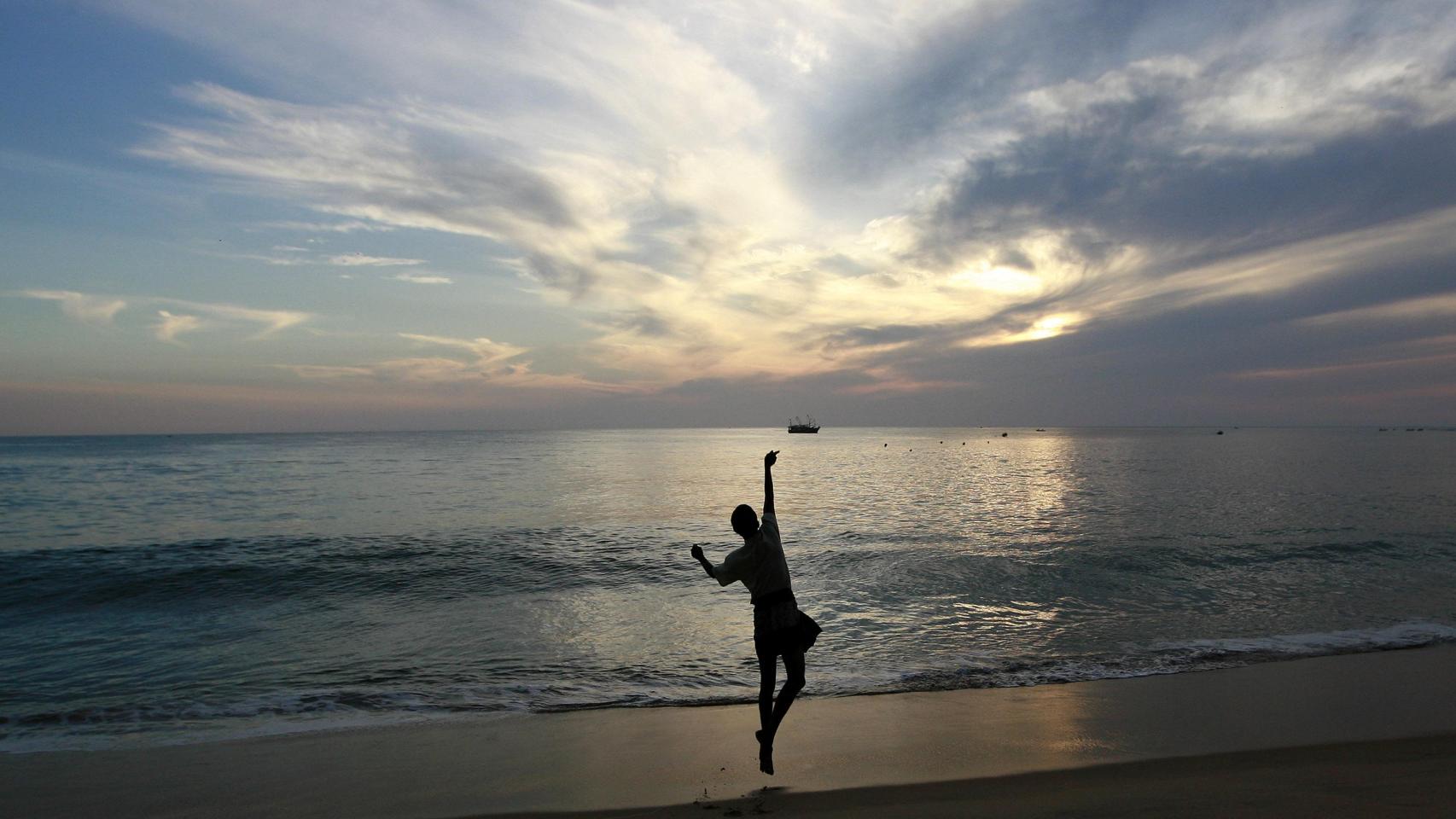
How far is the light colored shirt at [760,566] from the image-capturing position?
5.71m

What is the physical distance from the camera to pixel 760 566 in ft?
18.9

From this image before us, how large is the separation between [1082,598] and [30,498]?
170ft

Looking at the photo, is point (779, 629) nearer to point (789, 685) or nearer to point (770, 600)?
point (770, 600)

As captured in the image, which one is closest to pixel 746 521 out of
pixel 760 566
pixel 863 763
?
pixel 760 566

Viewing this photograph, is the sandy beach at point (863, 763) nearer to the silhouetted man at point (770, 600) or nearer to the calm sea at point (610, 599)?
the calm sea at point (610, 599)

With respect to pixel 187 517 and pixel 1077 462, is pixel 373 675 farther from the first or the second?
pixel 1077 462

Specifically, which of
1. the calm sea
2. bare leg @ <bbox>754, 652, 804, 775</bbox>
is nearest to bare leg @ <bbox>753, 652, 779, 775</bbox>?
bare leg @ <bbox>754, 652, 804, 775</bbox>

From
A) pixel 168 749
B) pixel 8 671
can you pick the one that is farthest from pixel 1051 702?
pixel 8 671

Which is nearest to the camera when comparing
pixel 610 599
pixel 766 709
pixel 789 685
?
pixel 789 685

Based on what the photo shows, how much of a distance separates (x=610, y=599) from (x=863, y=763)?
33.1 ft

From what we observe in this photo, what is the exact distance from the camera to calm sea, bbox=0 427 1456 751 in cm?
977

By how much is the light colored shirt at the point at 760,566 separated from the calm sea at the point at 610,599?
154 inches

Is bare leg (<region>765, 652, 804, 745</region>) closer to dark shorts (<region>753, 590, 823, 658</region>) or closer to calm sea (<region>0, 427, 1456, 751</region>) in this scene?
dark shorts (<region>753, 590, 823, 658</region>)

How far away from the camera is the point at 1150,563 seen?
63.8 feet
